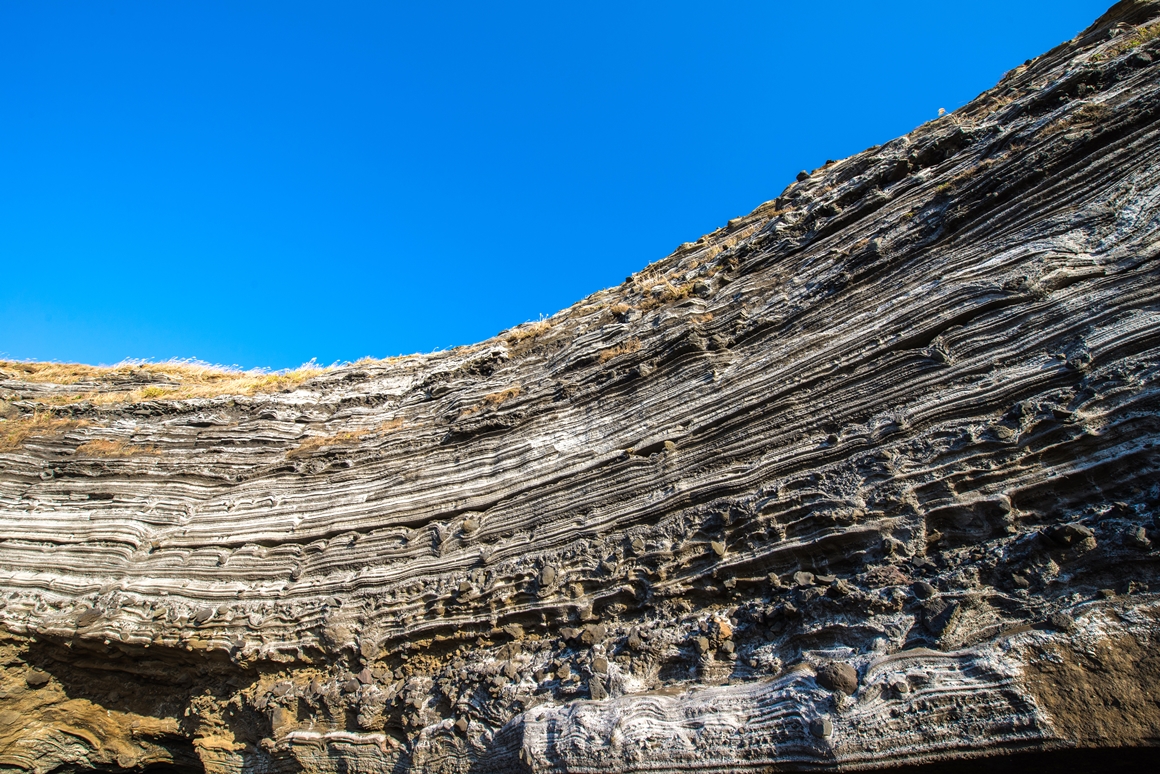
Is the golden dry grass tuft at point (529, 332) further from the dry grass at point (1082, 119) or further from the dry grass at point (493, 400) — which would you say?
the dry grass at point (1082, 119)

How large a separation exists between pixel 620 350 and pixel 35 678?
10.6 meters

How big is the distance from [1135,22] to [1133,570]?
834 centimetres

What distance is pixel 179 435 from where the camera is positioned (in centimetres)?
1077

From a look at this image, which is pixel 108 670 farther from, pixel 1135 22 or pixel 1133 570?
pixel 1135 22

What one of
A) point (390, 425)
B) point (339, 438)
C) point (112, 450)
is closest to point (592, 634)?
point (390, 425)

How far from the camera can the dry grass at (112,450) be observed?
10539 mm

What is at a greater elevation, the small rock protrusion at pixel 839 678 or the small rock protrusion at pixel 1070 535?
the small rock protrusion at pixel 1070 535

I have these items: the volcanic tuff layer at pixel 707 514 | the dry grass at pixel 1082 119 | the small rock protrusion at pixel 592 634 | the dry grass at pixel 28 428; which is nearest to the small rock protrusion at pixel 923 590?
the volcanic tuff layer at pixel 707 514

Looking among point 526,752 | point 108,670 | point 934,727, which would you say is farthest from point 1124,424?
point 108,670

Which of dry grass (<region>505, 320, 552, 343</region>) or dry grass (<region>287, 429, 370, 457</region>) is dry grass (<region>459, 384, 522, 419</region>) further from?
dry grass (<region>287, 429, 370, 457</region>)

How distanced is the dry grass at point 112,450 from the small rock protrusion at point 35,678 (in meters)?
3.52

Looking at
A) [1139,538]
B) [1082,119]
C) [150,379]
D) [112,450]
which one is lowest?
[1139,538]

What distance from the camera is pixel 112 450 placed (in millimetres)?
10617

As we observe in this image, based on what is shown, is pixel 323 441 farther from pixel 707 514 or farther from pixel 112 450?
pixel 707 514
